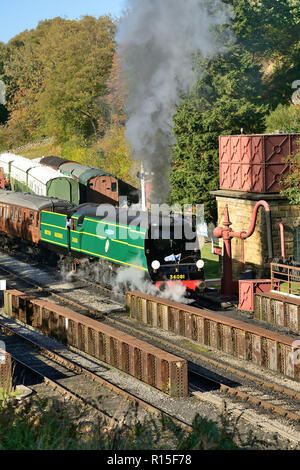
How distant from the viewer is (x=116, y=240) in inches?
960

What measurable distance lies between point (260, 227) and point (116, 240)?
6146 millimetres

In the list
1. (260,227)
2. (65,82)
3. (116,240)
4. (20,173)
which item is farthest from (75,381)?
(65,82)

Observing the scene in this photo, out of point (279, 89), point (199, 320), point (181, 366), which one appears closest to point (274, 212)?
point (199, 320)

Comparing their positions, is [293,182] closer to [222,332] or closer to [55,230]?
[222,332]

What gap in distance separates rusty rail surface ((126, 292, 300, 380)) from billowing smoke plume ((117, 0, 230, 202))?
602 inches

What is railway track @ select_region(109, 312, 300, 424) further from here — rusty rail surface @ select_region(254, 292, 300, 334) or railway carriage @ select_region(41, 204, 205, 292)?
railway carriage @ select_region(41, 204, 205, 292)

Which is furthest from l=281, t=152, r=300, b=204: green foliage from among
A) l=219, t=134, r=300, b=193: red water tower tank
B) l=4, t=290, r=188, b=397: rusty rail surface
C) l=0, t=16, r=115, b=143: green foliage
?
l=0, t=16, r=115, b=143: green foliage

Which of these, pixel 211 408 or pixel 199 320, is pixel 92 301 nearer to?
pixel 199 320

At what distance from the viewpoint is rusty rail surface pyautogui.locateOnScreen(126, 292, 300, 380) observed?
17.3m

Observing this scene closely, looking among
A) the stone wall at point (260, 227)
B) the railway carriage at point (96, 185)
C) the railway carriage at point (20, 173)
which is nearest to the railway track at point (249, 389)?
the stone wall at point (260, 227)

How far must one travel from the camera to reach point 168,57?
3903 cm

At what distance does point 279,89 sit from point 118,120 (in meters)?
15.6

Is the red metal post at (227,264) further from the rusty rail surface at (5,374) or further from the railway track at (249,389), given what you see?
the rusty rail surface at (5,374)

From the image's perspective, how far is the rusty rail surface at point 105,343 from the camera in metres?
15.7
